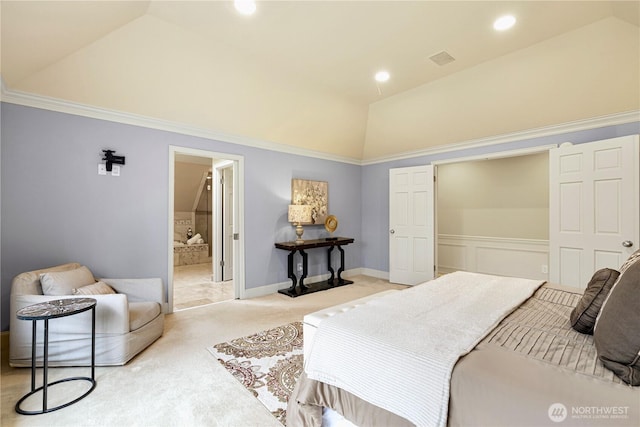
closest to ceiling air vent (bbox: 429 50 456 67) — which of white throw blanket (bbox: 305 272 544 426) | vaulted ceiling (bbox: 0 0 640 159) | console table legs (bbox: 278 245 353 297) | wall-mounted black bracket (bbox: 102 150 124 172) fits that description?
vaulted ceiling (bbox: 0 0 640 159)

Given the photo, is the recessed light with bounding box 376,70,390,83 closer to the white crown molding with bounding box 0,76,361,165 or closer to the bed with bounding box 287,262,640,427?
the white crown molding with bounding box 0,76,361,165

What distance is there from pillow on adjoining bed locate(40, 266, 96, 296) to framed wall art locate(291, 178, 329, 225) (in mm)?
2927

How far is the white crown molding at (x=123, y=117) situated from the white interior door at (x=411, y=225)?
6.61 feet

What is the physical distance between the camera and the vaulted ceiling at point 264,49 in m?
2.35

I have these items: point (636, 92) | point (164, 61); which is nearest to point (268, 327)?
point (164, 61)

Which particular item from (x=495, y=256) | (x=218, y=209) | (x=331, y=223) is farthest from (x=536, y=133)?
(x=218, y=209)

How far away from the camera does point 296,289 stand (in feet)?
15.0

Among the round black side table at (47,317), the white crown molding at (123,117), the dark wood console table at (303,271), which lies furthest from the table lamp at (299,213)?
the round black side table at (47,317)

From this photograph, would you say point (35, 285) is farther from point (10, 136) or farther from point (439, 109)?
point (439, 109)

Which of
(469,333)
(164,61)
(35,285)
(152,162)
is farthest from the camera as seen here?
(152,162)

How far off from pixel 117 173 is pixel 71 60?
1.12 meters

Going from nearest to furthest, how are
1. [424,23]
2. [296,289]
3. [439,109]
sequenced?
1. [424,23]
2. [439,109]
3. [296,289]

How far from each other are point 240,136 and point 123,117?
1407mm
